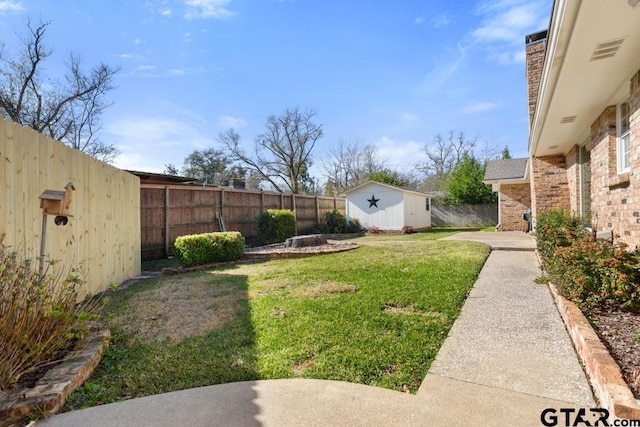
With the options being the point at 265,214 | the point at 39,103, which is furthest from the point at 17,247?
the point at 39,103

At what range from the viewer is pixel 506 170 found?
15328 mm

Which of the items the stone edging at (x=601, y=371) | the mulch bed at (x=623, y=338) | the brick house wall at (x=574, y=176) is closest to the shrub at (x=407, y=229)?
the brick house wall at (x=574, y=176)

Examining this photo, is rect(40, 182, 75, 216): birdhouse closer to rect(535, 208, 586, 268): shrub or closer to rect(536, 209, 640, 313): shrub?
rect(536, 209, 640, 313): shrub

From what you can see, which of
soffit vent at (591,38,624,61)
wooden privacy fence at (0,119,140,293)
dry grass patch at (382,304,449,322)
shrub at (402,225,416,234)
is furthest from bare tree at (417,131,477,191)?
dry grass patch at (382,304,449,322)

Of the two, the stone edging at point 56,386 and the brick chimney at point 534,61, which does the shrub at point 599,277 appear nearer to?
the stone edging at point 56,386

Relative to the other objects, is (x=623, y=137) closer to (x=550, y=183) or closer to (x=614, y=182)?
(x=614, y=182)

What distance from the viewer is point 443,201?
22375 millimetres

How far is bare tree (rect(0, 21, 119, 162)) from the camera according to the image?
1823 cm

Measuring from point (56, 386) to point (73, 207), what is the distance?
120 inches

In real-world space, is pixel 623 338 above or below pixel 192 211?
below

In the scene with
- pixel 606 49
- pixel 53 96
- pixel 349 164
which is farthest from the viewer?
pixel 349 164

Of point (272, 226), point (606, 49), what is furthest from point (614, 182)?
point (272, 226)

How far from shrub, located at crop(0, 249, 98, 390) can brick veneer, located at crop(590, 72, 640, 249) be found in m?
6.02

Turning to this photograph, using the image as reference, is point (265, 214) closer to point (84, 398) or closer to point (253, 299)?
point (253, 299)
